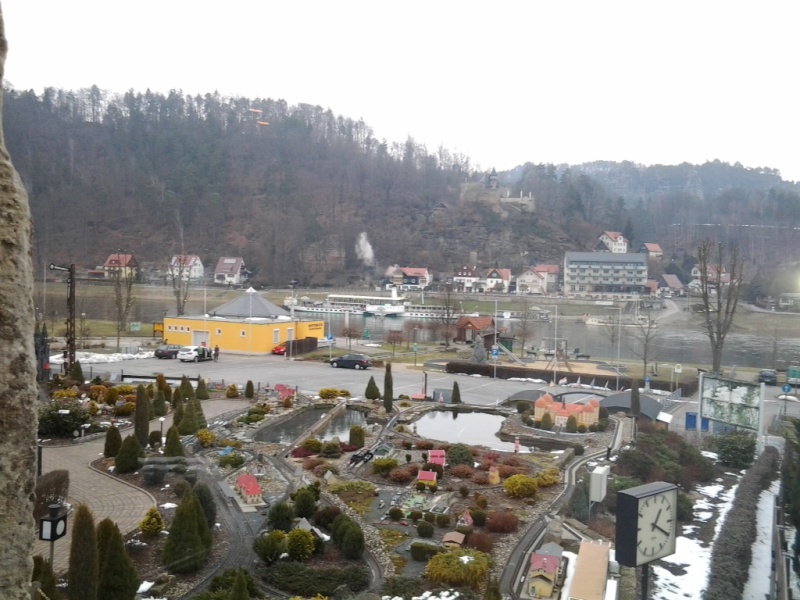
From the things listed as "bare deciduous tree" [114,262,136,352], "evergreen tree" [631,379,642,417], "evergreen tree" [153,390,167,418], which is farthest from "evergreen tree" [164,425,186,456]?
"bare deciduous tree" [114,262,136,352]

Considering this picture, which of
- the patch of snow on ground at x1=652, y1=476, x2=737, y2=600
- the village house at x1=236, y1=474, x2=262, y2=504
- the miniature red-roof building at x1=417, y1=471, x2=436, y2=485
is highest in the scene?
the village house at x1=236, y1=474, x2=262, y2=504

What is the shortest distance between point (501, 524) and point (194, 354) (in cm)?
2242

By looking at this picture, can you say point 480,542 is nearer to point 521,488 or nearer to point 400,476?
point 521,488

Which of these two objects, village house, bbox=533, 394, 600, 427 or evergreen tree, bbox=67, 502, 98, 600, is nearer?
evergreen tree, bbox=67, 502, 98, 600

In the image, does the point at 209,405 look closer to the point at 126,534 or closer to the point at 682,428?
the point at 126,534

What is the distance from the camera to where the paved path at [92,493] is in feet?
29.7

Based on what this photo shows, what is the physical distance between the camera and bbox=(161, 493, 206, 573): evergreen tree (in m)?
8.27

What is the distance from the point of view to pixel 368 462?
14578mm

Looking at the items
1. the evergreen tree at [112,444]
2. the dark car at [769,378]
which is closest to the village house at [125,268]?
the evergreen tree at [112,444]

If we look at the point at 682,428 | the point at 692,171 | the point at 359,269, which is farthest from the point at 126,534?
the point at 692,171

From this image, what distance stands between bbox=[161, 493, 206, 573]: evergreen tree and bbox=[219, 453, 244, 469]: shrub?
5465mm

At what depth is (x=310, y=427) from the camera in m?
18.5

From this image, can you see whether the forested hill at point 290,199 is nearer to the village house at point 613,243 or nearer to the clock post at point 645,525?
the village house at point 613,243

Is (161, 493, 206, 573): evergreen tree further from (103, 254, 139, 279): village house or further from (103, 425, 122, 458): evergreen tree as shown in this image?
(103, 254, 139, 279): village house
